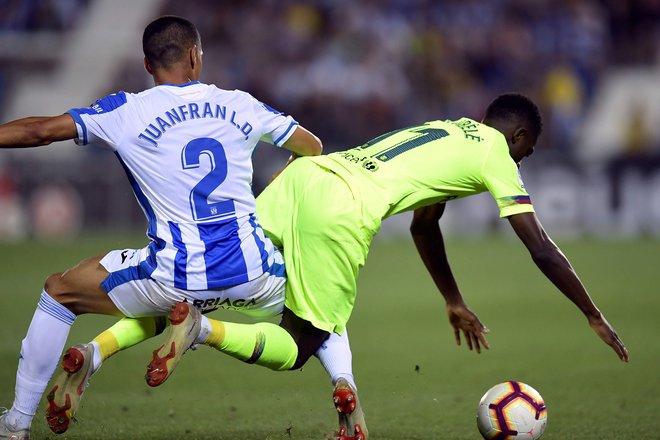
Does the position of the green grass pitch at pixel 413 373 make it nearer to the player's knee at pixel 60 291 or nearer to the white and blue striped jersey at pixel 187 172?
the player's knee at pixel 60 291

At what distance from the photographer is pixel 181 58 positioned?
4750mm

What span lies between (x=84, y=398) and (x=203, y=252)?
2.22m

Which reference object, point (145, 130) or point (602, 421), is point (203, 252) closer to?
point (145, 130)

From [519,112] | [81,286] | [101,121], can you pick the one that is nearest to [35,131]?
[101,121]

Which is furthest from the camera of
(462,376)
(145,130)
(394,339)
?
(394,339)

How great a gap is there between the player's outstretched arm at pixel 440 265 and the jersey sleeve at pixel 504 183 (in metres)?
0.79

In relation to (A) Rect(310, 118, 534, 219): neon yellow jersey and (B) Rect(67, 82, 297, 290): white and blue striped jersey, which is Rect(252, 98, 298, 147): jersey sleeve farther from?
(A) Rect(310, 118, 534, 219): neon yellow jersey

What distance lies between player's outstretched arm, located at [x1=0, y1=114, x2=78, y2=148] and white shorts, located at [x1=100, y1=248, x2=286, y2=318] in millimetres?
643

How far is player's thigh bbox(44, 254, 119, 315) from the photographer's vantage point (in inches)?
188

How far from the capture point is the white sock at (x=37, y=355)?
4.80m

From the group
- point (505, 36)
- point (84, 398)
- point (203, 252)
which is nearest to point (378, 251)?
point (505, 36)

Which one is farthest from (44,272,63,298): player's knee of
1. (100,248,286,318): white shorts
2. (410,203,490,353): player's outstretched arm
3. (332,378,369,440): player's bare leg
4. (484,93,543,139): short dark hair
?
(484,93,543,139): short dark hair

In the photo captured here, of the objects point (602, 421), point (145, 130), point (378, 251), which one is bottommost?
point (378, 251)

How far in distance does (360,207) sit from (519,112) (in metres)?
0.96
